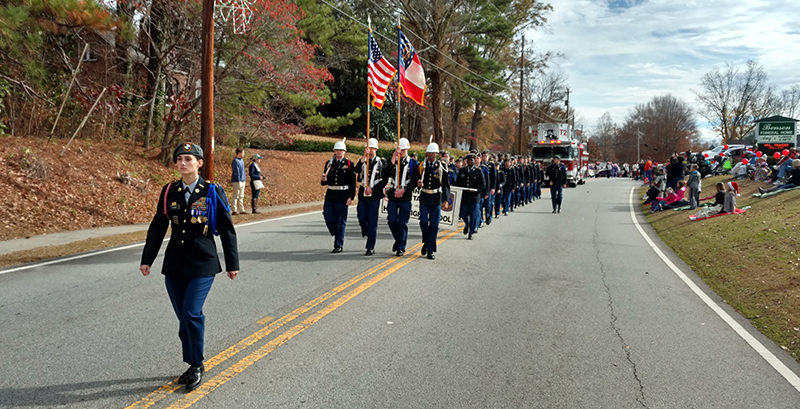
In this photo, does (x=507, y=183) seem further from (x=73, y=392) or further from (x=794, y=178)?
(x=73, y=392)

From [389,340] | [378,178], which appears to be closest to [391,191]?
[378,178]

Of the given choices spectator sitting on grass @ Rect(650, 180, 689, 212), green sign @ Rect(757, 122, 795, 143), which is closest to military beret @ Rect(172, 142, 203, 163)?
spectator sitting on grass @ Rect(650, 180, 689, 212)

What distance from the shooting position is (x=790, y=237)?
11.5 m

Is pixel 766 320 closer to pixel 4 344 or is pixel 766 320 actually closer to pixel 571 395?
pixel 571 395

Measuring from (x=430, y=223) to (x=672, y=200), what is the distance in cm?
1384

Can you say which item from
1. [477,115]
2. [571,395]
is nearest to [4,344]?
[571,395]

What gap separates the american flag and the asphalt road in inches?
222

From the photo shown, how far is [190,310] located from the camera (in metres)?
4.36

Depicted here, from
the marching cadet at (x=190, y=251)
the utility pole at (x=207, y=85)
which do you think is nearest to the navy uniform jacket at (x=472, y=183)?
the utility pole at (x=207, y=85)

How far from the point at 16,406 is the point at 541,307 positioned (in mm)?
5274

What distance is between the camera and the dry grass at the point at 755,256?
23.4ft

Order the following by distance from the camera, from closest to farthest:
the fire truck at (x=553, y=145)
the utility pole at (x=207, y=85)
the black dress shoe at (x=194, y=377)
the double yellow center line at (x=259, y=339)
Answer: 1. the double yellow center line at (x=259, y=339)
2. the black dress shoe at (x=194, y=377)
3. the utility pole at (x=207, y=85)
4. the fire truck at (x=553, y=145)

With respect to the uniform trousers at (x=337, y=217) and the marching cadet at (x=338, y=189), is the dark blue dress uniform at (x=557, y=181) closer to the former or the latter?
the marching cadet at (x=338, y=189)

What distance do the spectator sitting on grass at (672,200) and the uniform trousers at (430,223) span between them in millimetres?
13159
